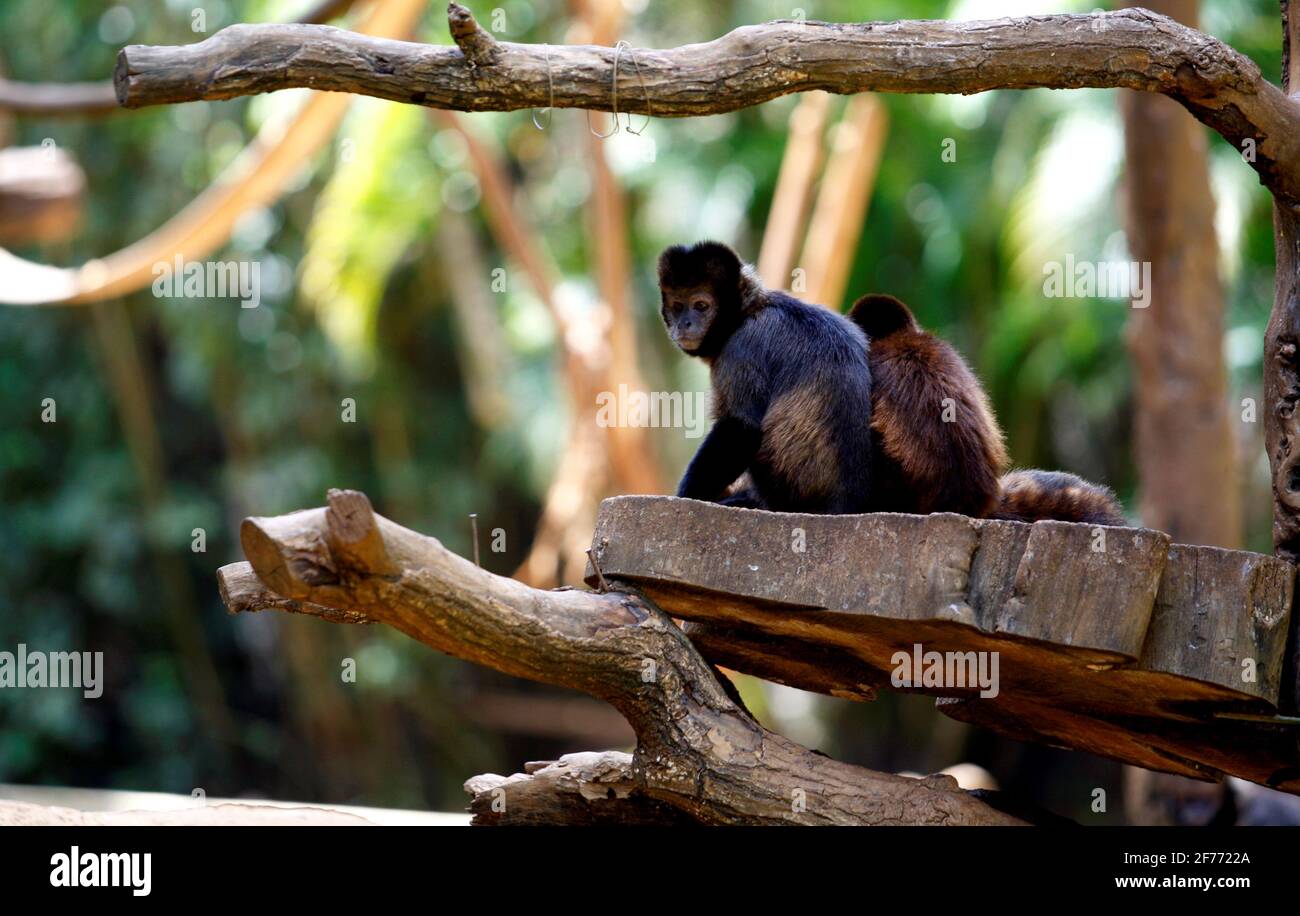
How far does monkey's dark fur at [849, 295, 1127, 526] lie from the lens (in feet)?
14.9

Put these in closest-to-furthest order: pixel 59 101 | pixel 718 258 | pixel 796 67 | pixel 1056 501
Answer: pixel 796 67, pixel 1056 501, pixel 718 258, pixel 59 101

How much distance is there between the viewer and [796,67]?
4.14 metres

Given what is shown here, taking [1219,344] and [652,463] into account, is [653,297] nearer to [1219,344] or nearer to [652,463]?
[652,463]

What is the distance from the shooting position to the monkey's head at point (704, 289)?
530 centimetres

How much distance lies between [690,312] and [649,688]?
6.09 ft

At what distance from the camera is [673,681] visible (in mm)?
4051

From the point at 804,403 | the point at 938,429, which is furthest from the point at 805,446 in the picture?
the point at 938,429

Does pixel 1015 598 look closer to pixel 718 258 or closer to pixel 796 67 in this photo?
pixel 796 67

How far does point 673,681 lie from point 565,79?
1.91m

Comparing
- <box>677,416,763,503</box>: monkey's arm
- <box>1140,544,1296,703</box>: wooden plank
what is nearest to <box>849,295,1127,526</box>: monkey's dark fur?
<box>677,416,763,503</box>: monkey's arm

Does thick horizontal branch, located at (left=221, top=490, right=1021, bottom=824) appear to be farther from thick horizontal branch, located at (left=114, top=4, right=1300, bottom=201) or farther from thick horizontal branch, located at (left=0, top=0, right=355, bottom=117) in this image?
thick horizontal branch, located at (left=0, top=0, right=355, bottom=117)

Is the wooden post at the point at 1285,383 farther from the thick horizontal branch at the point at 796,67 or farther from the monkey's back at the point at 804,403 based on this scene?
the monkey's back at the point at 804,403

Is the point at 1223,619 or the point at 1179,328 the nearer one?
the point at 1223,619
